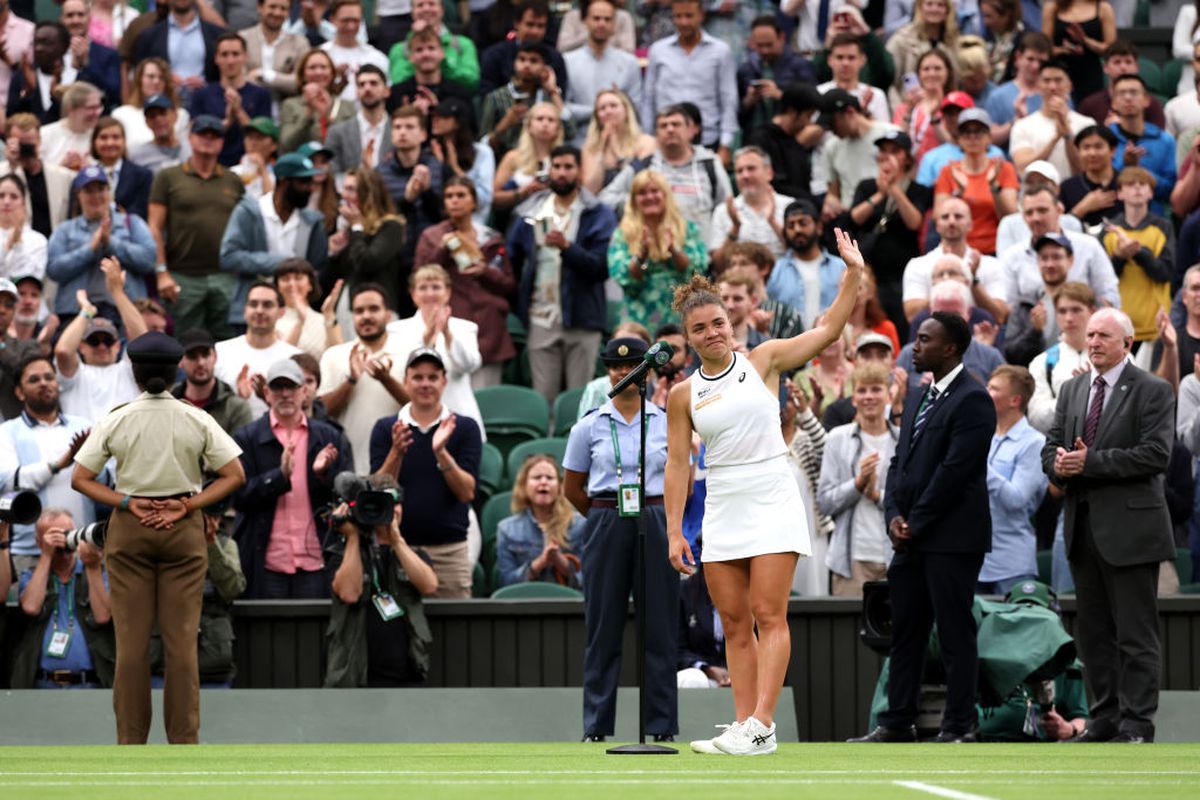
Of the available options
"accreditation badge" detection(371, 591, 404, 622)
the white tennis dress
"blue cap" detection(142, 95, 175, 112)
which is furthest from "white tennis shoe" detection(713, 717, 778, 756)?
"blue cap" detection(142, 95, 175, 112)

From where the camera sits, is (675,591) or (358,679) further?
(358,679)

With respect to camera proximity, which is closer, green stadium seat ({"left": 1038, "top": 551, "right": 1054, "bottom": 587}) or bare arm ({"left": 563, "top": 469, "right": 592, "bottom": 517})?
bare arm ({"left": 563, "top": 469, "right": 592, "bottom": 517})

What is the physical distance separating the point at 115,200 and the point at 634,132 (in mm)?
3907

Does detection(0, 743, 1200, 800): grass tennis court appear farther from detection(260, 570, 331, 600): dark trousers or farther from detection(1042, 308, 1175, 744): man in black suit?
detection(260, 570, 331, 600): dark trousers

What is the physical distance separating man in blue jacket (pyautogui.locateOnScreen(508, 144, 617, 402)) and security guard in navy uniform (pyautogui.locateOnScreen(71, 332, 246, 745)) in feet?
15.2

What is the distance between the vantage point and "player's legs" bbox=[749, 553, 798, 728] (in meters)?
7.54

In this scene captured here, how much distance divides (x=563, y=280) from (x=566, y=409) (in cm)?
98

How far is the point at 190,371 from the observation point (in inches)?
486

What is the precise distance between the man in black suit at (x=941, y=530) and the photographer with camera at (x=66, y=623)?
4279 mm

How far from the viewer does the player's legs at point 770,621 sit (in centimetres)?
754

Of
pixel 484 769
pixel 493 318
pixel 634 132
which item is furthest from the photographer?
pixel 634 132

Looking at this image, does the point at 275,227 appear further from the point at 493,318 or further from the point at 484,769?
the point at 484,769

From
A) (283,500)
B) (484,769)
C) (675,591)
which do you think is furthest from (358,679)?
(484,769)

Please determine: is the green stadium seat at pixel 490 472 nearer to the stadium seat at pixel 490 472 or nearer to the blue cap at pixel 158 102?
the stadium seat at pixel 490 472
